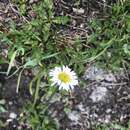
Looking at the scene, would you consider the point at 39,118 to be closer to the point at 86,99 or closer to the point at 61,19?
the point at 86,99

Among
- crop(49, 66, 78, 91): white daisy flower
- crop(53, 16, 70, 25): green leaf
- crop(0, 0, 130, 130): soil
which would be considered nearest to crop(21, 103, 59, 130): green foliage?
crop(0, 0, 130, 130): soil

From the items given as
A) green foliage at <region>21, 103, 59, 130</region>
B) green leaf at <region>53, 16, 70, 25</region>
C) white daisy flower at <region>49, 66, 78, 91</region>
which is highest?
green leaf at <region>53, 16, 70, 25</region>

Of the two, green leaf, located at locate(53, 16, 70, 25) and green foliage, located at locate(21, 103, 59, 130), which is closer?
green foliage, located at locate(21, 103, 59, 130)

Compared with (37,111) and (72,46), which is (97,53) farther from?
(37,111)

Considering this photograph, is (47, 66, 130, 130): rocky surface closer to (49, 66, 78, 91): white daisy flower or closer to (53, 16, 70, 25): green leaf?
(49, 66, 78, 91): white daisy flower

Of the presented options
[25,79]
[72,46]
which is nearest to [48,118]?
[25,79]

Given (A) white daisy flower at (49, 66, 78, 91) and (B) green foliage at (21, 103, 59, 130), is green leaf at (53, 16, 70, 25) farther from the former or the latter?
(B) green foliage at (21, 103, 59, 130)

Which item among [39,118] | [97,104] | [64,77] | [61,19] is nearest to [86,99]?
[97,104]

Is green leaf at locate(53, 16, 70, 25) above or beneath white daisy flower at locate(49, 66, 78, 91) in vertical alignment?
above
